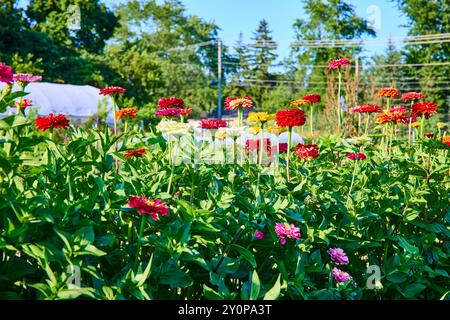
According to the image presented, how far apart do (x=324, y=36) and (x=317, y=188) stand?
1411 inches

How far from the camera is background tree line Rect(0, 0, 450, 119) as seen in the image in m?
23.5

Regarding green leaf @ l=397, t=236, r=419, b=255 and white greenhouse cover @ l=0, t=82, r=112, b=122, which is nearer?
green leaf @ l=397, t=236, r=419, b=255

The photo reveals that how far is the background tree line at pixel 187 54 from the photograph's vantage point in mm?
23484

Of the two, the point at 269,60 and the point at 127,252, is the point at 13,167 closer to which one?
the point at 127,252

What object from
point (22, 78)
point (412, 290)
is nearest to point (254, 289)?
point (412, 290)

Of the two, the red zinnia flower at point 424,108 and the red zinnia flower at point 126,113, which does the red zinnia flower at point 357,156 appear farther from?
the red zinnia flower at point 126,113

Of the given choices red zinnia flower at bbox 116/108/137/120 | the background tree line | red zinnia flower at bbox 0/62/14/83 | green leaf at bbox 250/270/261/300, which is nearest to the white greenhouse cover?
the background tree line

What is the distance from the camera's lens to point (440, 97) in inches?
1281

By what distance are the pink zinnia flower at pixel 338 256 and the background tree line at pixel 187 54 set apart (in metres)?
7.95

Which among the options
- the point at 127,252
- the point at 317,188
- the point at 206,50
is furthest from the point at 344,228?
the point at 206,50

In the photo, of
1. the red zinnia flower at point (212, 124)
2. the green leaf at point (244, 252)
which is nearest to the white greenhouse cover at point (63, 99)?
the red zinnia flower at point (212, 124)

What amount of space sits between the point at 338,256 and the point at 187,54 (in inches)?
1716

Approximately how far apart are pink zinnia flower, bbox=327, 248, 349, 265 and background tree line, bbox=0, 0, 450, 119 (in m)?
7.95

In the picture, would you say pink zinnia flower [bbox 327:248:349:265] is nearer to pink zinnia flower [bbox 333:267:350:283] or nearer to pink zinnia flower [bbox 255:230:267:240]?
pink zinnia flower [bbox 333:267:350:283]
